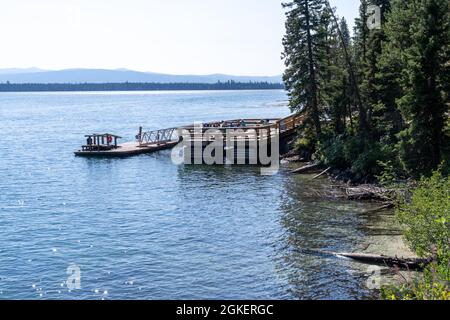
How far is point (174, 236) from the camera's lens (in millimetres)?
24234

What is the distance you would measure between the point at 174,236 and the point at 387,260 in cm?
1000

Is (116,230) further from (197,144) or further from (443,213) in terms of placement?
(197,144)

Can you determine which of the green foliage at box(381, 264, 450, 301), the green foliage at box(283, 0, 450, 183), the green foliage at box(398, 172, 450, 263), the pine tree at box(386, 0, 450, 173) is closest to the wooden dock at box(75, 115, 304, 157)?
the green foliage at box(283, 0, 450, 183)

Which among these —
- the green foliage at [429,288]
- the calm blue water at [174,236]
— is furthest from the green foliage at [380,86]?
the green foliage at [429,288]

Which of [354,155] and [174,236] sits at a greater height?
[354,155]

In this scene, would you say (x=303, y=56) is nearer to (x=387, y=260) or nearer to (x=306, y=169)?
(x=306, y=169)

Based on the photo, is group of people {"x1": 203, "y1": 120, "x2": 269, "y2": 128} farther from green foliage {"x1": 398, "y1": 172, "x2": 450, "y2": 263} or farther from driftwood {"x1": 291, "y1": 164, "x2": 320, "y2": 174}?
green foliage {"x1": 398, "y1": 172, "x2": 450, "y2": 263}

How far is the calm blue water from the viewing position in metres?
17.9

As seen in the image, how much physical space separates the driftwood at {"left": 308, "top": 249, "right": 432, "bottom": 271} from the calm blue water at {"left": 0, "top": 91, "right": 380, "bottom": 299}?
69cm

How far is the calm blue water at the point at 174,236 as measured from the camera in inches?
704

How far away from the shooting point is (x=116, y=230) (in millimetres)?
25609

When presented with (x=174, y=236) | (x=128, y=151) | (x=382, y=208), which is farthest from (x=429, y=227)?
(x=128, y=151)

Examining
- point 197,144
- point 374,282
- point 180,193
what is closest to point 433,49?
point 374,282

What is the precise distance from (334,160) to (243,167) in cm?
838
